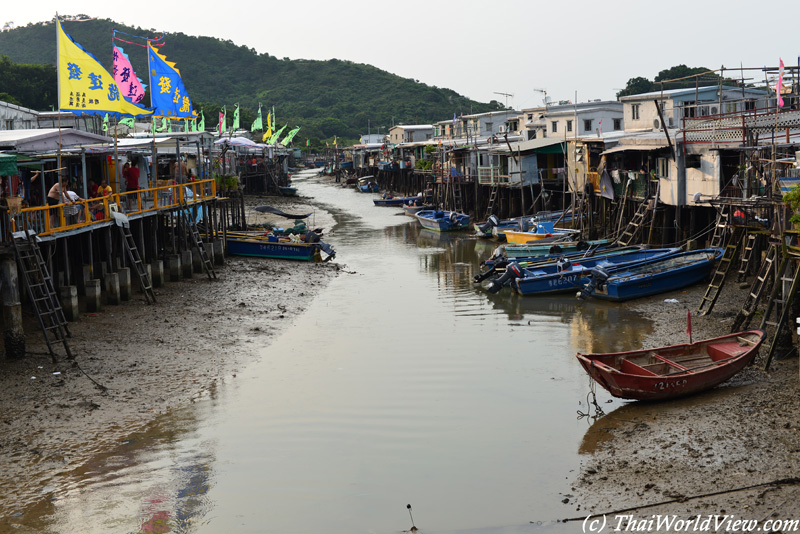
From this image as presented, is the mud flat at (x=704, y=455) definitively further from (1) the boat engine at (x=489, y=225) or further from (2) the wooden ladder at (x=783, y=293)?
(1) the boat engine at (x=489, y=225)

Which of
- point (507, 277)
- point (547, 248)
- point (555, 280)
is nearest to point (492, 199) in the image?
point (547, 248)

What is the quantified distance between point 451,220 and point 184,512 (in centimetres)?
3579

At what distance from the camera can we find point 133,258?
933 inches

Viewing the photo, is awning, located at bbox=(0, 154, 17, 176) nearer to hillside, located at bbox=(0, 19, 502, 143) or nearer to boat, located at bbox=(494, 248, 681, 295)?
boat, located at bbox=(494, 248, 681, 295)

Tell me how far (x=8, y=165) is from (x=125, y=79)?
878 centimetres

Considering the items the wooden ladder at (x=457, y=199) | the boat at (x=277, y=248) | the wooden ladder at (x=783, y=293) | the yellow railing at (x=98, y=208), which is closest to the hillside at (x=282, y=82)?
the wooden ladder at (x=457, y=199)

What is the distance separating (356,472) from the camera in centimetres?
1248

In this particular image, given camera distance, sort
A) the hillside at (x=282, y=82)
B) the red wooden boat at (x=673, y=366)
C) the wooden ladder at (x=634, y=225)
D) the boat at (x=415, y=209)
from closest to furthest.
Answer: the red wooden boat at (x=673, y=366) → the wooden ladder at (x=634, y=225) → the boat at (x=415, y=209) → the hillside at (x=282, y=82)

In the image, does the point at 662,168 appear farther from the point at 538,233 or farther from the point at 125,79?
the point at 125,79

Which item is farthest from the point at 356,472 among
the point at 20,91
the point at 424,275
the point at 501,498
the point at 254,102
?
the point at 254,102

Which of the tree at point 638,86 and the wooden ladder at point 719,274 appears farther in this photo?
the tree at point 638,86

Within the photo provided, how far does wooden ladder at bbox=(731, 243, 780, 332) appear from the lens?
656 inches

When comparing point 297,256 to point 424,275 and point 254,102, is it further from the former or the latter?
Result: point 254,102

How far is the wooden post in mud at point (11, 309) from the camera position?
16.8m
